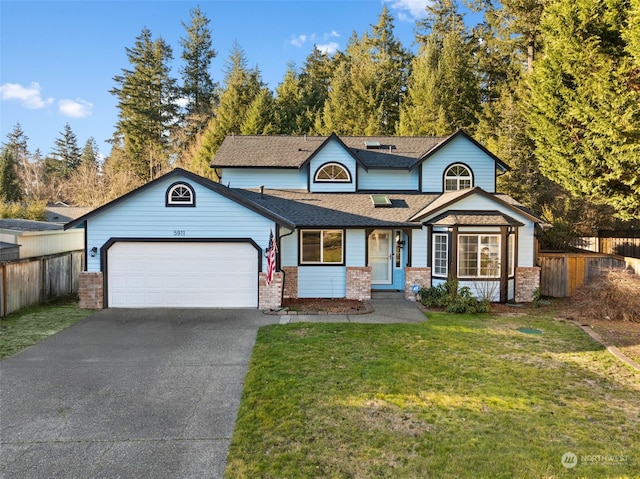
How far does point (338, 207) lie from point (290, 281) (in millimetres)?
3483

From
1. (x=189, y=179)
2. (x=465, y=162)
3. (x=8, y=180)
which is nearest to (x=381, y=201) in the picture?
(x=465, y=162)

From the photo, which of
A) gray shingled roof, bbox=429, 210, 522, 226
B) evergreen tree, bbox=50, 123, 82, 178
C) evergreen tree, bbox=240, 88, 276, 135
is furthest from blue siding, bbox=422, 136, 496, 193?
evergreen tree, bbox=50, 123, 82, 178

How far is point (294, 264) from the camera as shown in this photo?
44.9 feet

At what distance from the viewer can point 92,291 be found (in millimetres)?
11797

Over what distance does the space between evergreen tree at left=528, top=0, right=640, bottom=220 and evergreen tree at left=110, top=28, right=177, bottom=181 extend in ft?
105

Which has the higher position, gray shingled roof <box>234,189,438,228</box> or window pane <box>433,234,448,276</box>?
gray shingled roof <box>234,189,438,228</box>

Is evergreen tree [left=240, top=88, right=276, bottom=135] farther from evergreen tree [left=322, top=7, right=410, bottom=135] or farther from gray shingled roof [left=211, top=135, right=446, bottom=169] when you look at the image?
gray shingled roof [left=211, top=135, right=446, bottom=169]

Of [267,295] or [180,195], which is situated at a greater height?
[180,195]

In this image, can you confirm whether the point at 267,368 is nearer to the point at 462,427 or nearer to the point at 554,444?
the point at 462,427

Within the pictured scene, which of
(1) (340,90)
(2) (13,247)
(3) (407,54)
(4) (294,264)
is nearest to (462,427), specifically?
(4) (294,264)

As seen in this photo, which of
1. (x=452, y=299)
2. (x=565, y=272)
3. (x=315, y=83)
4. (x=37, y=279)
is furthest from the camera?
(x=315, y=83)

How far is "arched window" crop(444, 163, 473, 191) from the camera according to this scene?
1589 cm

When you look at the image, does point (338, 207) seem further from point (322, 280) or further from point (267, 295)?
point (267, 295)

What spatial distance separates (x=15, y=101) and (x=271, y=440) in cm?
1530
